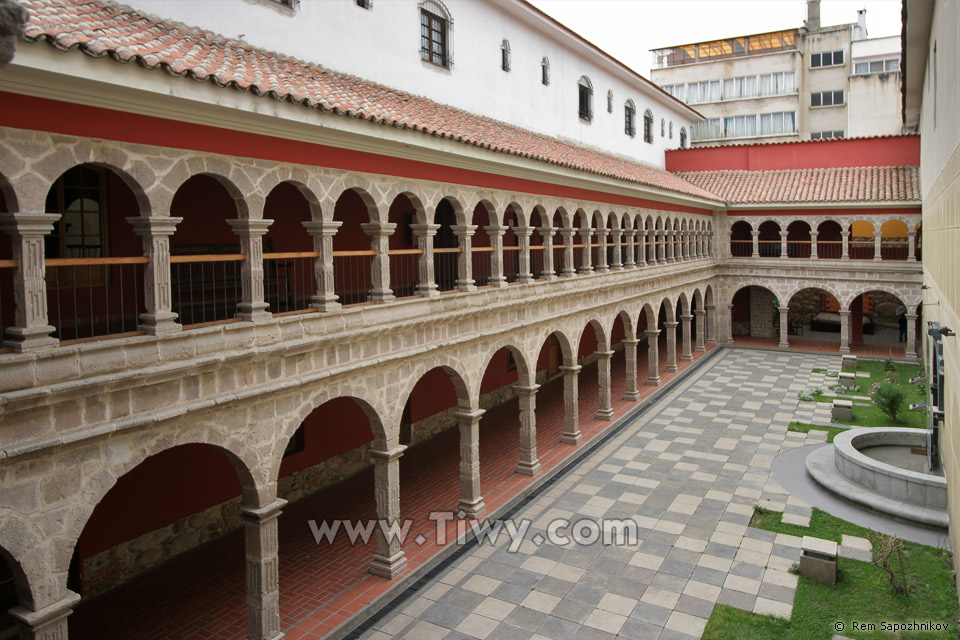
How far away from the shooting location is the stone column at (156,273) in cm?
683

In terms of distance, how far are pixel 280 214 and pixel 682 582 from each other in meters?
8.60

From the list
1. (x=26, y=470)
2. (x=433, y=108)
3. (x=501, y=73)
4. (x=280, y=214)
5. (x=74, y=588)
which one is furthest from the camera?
(x=501, y=73)

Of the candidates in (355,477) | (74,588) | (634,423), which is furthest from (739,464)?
(74,588)

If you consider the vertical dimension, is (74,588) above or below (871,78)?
below

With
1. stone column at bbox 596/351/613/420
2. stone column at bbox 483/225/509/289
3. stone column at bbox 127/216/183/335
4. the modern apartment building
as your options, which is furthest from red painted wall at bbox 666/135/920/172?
stone column at bbox 127/216/183/335

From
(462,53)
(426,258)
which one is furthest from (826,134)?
(426,258)

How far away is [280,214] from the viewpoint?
38.5 ft

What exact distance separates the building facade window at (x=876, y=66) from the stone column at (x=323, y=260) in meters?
40.6

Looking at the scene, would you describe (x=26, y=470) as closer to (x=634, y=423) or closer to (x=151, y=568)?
(x=151, y=568)

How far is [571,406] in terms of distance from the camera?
16.0 m

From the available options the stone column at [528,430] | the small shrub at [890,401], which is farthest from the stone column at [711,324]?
the stone column at [528,430]

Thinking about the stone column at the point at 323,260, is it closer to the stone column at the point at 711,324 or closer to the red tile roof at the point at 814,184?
the stone column at the point at 711,324

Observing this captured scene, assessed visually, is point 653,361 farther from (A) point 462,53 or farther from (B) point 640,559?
(B) point 640,559

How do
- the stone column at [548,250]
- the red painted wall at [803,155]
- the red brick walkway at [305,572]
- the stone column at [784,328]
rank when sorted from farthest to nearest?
the stone column at [784,328] → the red painted wall at [803,155] → the stone column at [548,250] → the red brick walkway at [305,572]
